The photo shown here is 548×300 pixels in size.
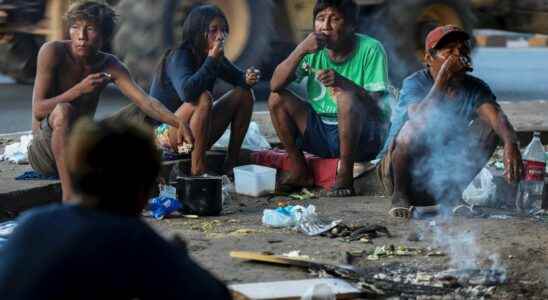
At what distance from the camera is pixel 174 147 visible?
770 cm

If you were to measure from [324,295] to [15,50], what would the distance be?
8.94 m

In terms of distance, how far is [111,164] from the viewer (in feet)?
9.73

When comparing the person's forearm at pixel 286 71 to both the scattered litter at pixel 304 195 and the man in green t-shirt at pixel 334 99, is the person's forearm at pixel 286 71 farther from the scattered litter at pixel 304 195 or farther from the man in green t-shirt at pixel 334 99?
the scattered litter at pixel 304 195

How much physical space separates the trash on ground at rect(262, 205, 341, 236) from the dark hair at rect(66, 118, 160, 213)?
326 cm

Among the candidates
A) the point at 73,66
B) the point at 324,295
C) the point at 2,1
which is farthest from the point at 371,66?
the point at 2,1

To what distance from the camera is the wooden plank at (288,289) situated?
462 cm

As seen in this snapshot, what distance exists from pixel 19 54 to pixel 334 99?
6.20 meters

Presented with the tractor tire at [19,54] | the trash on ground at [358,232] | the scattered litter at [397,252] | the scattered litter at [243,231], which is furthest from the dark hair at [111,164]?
the tractor tire at [19,54]

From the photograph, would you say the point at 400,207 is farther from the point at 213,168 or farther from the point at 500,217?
the point at 213,168

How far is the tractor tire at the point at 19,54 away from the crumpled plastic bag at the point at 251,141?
492 cm

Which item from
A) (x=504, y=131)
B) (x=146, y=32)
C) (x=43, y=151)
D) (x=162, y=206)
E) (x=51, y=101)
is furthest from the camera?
(x=146, y=32)

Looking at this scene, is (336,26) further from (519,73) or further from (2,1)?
(519,73)

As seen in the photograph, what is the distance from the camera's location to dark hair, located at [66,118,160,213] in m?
2.96

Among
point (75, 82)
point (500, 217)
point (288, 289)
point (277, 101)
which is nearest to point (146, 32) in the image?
point (277, 101)
